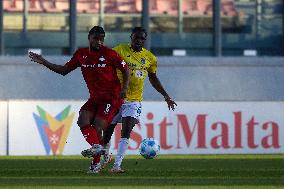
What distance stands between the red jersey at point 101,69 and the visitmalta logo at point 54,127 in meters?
8.45

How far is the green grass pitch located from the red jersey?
1.07 meters

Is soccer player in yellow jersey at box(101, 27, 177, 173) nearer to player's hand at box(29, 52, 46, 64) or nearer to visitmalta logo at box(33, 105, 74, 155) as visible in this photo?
player's hand at box(29, 52, 46, 64)

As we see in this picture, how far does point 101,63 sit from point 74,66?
0.45 meters

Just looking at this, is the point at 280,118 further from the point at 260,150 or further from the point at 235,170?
the point at 235,170

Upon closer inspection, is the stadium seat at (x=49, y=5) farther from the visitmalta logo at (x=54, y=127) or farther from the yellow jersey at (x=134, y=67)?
the yellow jersey at (x=134, y=67)

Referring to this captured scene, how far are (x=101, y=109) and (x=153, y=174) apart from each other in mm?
1216

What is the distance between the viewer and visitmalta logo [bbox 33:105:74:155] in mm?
25062

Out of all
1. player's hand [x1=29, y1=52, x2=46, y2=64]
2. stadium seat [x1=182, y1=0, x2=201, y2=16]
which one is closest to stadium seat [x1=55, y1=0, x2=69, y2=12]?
stadium seat [x1=182, y1=0, x2=201, y2=16]

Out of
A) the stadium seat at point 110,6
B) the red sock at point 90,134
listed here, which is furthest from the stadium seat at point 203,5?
the red sock at point 90,134

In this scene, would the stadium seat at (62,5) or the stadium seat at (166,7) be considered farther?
the stadium seat at (166,7)

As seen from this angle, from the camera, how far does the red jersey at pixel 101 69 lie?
54.4ft

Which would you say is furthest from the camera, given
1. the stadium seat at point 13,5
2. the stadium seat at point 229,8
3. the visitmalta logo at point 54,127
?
the stadium seat at point 229,8

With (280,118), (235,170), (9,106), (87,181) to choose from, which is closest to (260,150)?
(280,118)

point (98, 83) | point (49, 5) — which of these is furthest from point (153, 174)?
point (49, 5)
